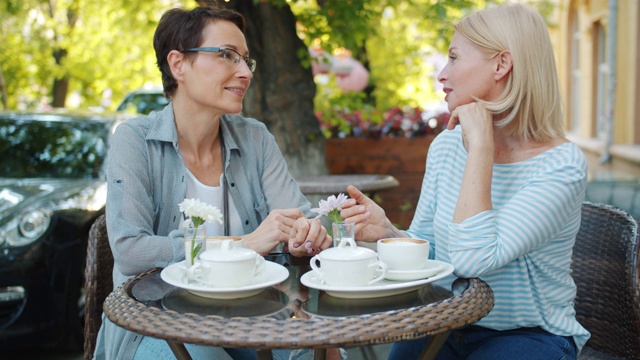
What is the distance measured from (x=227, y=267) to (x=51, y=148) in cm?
374

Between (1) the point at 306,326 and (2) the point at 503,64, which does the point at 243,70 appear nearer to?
(2) the point at 503,64

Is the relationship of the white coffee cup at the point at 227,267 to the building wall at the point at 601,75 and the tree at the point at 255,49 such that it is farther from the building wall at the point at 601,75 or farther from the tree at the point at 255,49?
the building wall at the point at 601,75

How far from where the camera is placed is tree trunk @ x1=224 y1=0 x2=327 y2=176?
5.54 meters

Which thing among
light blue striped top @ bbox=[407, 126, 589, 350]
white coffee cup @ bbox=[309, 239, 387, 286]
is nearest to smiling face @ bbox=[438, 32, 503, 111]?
light blue striped top @ bbox=[407, 126, 589, 350]

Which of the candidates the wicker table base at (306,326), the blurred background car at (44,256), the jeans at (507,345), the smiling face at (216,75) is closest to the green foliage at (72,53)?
the blurred background car at (44,256)

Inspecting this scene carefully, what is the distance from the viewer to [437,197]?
2.56 meters

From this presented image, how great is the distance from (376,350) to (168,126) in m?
1.57

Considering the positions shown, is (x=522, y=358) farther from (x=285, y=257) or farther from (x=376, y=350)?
(x=376, y=350)

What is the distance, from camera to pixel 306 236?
2498 mm

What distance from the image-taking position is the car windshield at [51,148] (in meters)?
5.09

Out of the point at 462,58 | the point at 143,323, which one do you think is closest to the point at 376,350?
the point at 462,58

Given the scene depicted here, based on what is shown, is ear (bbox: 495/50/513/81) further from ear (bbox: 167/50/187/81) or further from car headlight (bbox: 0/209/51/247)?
car headlight (bbox: 0/209/51/247)

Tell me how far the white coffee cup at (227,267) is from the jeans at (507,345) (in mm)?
710

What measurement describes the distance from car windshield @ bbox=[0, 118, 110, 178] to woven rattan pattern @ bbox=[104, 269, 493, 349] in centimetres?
343
